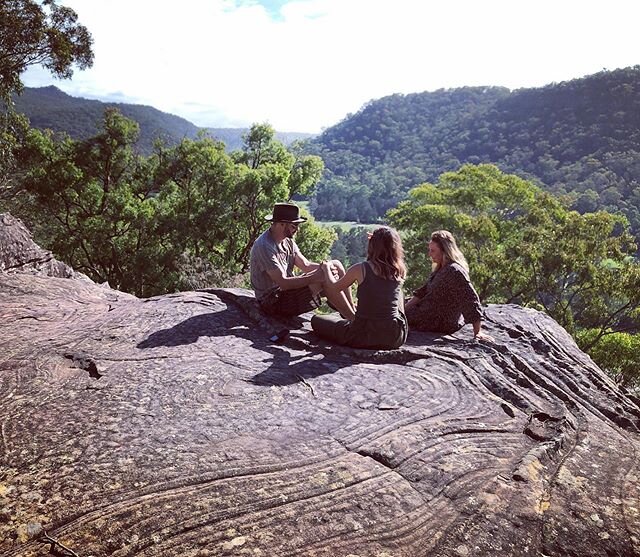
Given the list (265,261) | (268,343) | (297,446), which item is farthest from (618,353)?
(297,446)

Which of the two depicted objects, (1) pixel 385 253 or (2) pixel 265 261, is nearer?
(1) pixel 385 253

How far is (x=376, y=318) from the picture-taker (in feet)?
18.3

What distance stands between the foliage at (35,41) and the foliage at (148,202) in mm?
3676

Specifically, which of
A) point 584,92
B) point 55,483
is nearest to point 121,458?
point 55,483

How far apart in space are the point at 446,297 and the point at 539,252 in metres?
12.0

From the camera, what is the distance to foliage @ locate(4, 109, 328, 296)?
62.8 feet

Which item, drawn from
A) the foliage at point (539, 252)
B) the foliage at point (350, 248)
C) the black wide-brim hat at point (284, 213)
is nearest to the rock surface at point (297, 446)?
the black wide-brim hat at point (284, 213)

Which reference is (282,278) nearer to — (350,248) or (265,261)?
(265,261)

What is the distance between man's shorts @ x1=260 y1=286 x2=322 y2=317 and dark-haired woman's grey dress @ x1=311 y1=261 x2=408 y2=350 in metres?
0.88

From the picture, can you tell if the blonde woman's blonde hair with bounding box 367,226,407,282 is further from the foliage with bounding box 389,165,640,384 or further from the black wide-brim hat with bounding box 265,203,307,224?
the foliage with bounding box 389,165,640,384

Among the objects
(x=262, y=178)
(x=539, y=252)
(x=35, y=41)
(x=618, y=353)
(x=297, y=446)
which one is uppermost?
(x=35, y=41)

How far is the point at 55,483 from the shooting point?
309 cm

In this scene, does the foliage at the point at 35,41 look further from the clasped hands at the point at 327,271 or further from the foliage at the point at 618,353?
the foliage at the point at 618,353

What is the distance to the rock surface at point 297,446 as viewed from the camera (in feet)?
9.46
